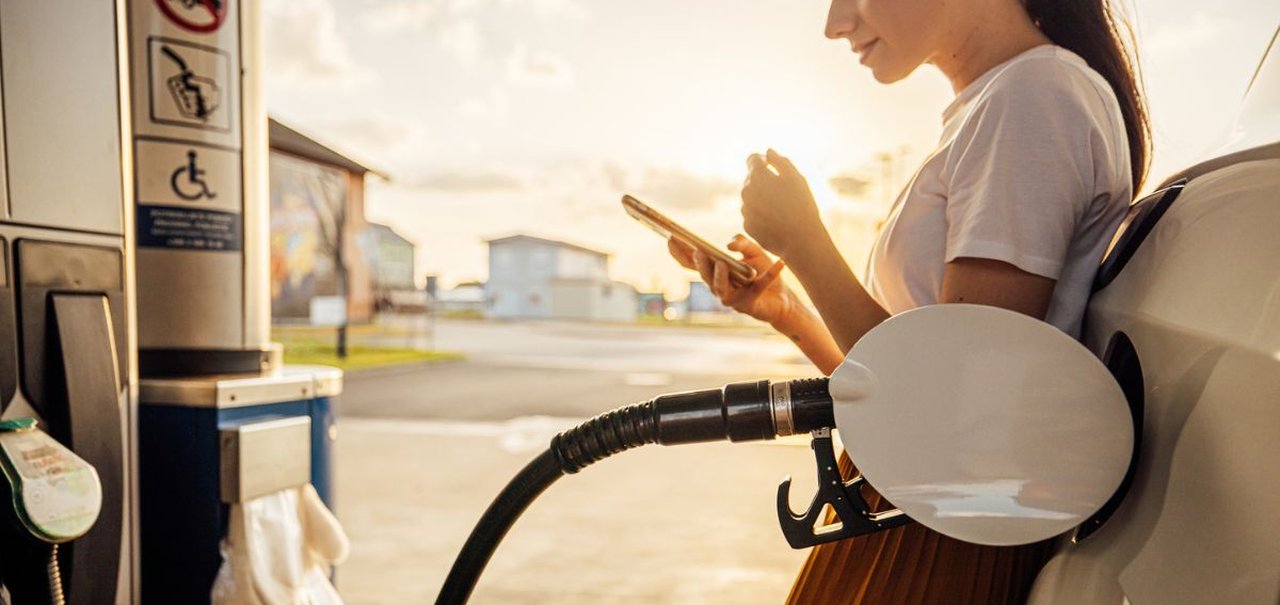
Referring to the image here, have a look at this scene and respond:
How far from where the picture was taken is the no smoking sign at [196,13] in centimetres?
184

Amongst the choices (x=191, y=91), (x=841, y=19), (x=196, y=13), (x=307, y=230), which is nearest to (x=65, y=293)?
(x=191, y=91)

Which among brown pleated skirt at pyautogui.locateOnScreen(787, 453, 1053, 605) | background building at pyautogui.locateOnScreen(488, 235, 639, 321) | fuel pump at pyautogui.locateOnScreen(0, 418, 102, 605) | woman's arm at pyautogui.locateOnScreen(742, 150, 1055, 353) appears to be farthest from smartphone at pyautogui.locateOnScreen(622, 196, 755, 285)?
background building at pyautogui.locateOnScreen(488, 235, 639, 321)

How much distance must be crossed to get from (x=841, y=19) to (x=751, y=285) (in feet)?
1.33

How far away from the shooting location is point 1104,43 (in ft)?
2.93

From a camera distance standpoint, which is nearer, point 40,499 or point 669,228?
point 669,228

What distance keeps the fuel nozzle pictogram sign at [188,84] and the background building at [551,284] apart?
2680 centimetres

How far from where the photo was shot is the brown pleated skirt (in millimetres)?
807

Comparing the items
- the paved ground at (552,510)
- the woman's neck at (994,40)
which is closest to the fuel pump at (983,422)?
the woman's neck at (994,40)

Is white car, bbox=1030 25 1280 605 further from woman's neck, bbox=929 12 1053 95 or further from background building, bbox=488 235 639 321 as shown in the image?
background building, bbox=488 235 639 321

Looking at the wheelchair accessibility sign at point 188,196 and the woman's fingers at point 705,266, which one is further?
the wheelchair accessibility sign at point 188,196

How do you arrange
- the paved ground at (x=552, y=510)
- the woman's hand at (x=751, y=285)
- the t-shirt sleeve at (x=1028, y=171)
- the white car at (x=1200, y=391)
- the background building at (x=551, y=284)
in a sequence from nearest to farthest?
the white car at (x=1200, y=391) → the t-shirt sleeve at (x=1028, y=171) → the woman's hand at (x=751, y=285) → the paved ground at (x=552, y=510) → the background building at (x=551, y=284)

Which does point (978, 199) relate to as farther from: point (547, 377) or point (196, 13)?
point (547, 377)

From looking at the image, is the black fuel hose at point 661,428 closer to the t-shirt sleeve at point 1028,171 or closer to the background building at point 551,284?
the t-shirt sleeve at point 1028,171

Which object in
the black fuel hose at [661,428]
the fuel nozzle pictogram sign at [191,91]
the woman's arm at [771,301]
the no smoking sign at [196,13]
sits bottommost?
the black fuel hose at [661,428]
